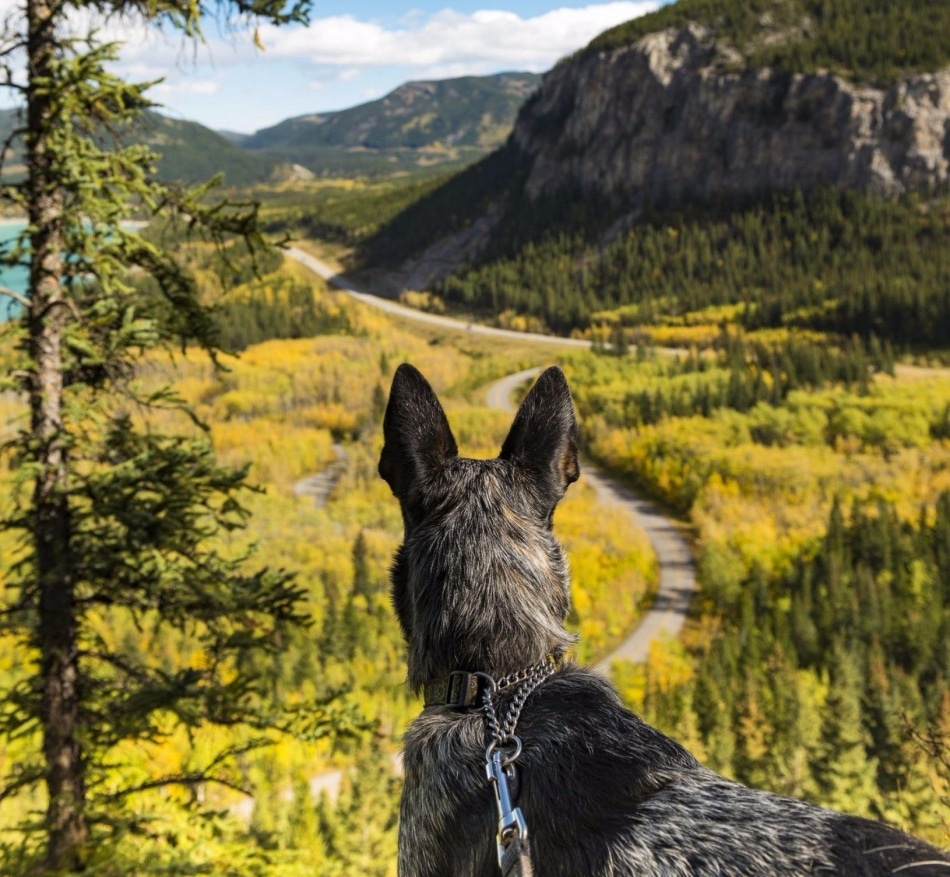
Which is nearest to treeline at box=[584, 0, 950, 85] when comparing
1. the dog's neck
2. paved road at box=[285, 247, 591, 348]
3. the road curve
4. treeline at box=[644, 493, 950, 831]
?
paved road at box=[285, 247, 591, 348]

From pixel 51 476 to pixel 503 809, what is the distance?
14.9ft

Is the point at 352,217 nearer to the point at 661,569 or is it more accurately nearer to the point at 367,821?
the point at 661,569

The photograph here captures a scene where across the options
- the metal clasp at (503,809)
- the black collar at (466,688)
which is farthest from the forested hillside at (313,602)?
the metal clasp at (503,809)

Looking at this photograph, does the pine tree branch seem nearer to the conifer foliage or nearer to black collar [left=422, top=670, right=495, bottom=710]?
the conifer foliage

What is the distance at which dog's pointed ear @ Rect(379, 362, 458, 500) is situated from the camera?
3.35 m

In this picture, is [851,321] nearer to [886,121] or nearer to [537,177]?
[886,121]

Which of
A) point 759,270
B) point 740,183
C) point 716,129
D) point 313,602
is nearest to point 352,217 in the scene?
point 716,129

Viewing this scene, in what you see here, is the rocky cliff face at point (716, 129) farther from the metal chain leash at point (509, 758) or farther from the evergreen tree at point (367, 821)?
the metal chain leash at point (509, 758)

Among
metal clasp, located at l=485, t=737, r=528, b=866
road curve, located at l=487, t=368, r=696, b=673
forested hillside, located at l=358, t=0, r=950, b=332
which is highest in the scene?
forested hillside, located at l=358, t=0, r=950, b=332

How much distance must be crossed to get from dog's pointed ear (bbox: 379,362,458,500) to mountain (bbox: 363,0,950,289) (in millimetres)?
109995

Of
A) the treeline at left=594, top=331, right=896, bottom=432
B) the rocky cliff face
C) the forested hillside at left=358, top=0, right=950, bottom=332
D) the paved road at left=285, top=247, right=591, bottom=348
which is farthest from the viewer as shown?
the rocky cliff face

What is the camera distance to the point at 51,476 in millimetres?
5785

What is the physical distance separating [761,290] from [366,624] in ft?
254

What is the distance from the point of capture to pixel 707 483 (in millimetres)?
47156
